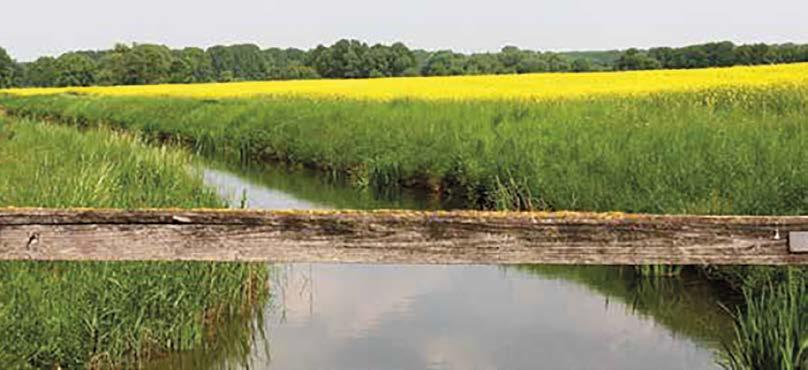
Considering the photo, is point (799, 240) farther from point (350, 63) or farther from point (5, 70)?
point (5, 70)

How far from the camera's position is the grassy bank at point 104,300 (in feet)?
17.6

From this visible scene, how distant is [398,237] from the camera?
3.18 metres

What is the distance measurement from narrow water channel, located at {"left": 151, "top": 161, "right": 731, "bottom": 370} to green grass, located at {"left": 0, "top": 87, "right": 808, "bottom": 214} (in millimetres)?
1022

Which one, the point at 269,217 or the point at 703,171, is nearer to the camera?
the point at 269,217

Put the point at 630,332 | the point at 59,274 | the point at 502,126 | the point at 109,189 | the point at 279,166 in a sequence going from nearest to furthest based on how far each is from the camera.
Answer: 1. the point at 59,274
2. the point at 630,332
3. the point at 109,189
4. the point at 502,126
5. the point at 279,166

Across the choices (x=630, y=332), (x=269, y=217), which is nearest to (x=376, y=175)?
(x=630, y=332)

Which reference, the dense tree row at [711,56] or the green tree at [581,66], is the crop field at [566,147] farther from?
the green tree at [581,66]

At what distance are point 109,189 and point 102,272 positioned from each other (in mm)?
2124

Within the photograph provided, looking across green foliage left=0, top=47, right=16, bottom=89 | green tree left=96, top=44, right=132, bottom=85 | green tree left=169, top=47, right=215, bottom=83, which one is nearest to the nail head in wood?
green tree left=169, top=47, right=215, bottom=83

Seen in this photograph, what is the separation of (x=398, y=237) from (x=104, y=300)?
3.18 m

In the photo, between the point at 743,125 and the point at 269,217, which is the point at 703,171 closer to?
the point at 743,125

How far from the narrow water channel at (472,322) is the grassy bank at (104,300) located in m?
0.21

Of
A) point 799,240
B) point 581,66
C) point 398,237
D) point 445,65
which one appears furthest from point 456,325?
point 445,65

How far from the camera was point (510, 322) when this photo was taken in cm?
766
